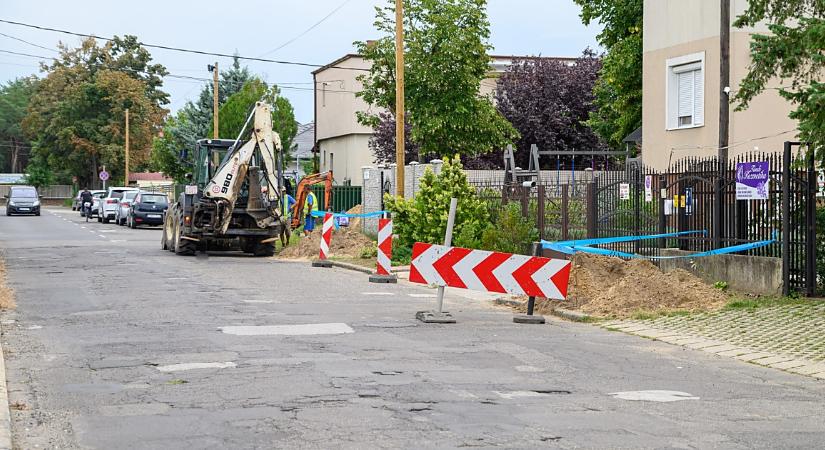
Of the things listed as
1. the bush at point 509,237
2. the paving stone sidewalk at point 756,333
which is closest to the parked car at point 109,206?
the bush at point 509,237

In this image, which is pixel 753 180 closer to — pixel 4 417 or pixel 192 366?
pixel 192 366

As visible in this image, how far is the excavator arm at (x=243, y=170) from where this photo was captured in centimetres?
2845

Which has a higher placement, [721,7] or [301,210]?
[721,7]

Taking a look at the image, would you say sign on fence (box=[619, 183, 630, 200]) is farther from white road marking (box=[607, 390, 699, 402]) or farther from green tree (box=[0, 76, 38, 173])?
green tree (box=[0, 76, 38, 173])

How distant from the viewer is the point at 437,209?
2598cm

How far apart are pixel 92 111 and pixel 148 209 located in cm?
5279

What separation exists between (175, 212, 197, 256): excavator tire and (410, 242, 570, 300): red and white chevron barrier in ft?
47.6

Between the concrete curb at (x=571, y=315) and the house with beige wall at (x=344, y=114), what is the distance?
43950 mm

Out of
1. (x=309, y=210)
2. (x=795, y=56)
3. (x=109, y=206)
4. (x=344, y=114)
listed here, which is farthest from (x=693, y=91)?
(x=344, y=114)

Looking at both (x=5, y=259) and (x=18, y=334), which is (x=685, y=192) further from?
(x=5, y=259)

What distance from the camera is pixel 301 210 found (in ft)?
115

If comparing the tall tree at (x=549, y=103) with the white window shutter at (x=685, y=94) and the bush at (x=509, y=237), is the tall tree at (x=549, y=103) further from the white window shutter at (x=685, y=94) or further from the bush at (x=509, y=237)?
the bush at (x=509, y=237)

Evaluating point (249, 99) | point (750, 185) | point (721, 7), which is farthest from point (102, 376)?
point (249, 99)

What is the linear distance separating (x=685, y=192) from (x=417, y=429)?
11.5 metres
